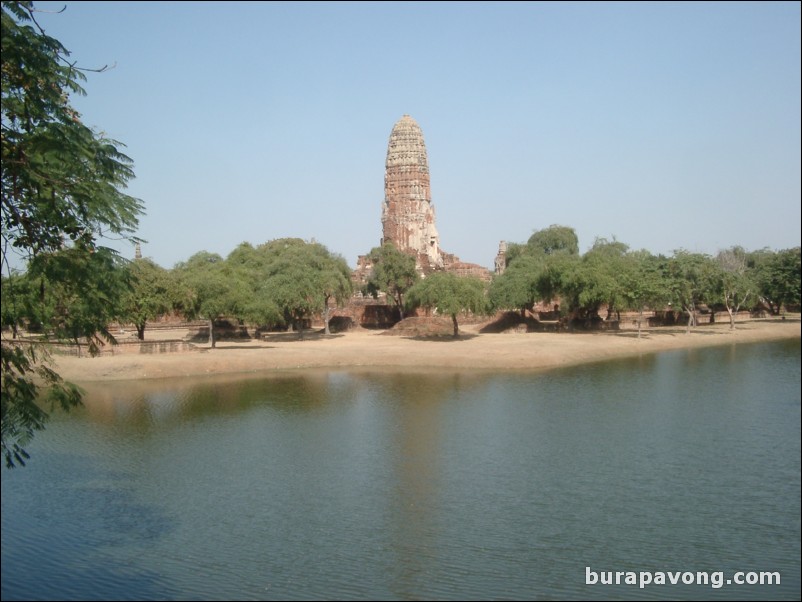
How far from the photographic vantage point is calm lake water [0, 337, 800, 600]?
10664 millimetres

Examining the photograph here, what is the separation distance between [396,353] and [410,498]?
2151cm

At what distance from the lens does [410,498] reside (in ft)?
46.2

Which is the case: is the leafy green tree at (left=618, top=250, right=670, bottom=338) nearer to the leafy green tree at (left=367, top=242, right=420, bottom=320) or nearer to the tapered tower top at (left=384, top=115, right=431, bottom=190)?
the leafy green tree at (left=367, top=242, right=420, bottom=320)

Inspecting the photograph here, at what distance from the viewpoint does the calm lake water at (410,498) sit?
35.0 feet

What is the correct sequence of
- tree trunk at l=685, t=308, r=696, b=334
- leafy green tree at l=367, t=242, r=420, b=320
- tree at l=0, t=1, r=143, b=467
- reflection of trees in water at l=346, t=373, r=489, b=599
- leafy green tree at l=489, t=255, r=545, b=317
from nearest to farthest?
tree at l=0, t=1, r=143, b=467, reflection of trees in water at l=346, t=373, r=489, b=599, leafy green tree at l=489, t=255, r=545, b=317, tree trunk at l=685, t=308, r=696, b=334, leafy green tree at l=367, t=242, r=420, b=320

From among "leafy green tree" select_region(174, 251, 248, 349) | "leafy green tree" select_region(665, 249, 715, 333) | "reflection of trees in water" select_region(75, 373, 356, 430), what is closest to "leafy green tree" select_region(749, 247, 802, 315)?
"leafy green tree" select_region(665, 249, 715, 333)

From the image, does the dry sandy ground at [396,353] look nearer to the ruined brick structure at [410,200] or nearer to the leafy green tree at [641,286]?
the leafy green tree at [641,286]

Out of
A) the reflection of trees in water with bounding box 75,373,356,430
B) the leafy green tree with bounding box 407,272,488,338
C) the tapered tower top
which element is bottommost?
the reflection of trees in water with bounding box 75,373,356,430

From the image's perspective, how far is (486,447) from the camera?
57.6 ft

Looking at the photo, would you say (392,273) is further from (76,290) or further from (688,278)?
(76,290)

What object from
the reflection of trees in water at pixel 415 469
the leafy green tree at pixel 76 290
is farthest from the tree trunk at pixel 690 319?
the leafy green tree at pixel 76 290

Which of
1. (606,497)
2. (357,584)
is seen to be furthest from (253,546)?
(606,497)

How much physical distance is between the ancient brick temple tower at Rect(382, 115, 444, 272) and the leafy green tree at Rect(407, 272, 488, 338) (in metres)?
17.2

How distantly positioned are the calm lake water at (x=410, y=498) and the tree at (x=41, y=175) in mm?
4260
